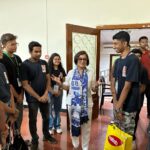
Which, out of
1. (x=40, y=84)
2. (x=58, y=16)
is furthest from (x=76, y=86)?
(x=58, y=16)

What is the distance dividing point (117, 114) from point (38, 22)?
3.42 meters

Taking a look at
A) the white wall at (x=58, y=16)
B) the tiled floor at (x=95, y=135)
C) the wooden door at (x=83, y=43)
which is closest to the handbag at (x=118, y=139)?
Answer: the tiled floor at (x=95, y=135)

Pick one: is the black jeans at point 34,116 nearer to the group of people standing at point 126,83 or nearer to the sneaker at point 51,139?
the sneaker at point 51,139

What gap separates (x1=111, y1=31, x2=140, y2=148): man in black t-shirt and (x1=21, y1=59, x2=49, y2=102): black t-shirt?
106 cm

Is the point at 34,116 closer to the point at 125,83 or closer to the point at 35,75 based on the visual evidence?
the point at 35,75

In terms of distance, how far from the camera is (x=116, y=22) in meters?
4.50

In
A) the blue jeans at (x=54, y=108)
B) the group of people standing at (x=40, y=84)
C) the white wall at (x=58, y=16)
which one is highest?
the white wall at (x=58, y=16)

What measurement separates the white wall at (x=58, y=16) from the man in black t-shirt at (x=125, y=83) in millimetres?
2296

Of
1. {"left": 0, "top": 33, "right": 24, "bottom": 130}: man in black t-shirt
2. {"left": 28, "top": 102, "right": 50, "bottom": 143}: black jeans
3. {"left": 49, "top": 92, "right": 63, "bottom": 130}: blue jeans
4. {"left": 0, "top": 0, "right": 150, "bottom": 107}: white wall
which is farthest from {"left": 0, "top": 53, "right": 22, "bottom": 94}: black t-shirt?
{"left": 0, "top": 0, "right": 150, "bottom": 107}: white wall

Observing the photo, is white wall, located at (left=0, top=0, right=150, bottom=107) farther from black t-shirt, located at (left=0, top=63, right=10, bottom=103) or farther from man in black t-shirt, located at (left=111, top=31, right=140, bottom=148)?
black t-shirt, located at (left=0, top=63, right=10, bottom=103)

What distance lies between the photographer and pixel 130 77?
2.21 metres

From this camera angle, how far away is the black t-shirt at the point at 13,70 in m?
2.73

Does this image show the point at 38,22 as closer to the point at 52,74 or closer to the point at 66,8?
the point at 66,8

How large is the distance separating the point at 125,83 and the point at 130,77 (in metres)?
0.08
